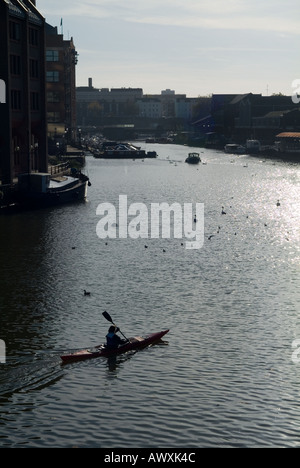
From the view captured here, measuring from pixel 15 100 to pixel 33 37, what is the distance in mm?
13173

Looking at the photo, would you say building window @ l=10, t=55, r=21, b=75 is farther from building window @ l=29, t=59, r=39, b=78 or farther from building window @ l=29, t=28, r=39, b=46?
building window @ l=29, t=28, r=39, b=46

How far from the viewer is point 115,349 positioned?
4019cm

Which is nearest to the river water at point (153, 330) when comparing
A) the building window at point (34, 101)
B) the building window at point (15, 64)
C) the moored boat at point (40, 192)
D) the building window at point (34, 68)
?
the moored boat at point (40, 192)

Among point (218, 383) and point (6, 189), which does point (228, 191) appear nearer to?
point (6, 189)

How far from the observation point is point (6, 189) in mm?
97375

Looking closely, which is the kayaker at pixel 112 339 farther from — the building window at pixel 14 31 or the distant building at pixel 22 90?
the building window at pixel 14 31

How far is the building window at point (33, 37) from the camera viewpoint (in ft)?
372

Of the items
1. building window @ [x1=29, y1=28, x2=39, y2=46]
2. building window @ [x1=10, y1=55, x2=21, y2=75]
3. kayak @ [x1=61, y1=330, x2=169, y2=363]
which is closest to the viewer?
kayak @ [x1=61, y1=330, x2=169, y2=363]

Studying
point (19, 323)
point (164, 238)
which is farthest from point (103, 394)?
point (164, 238)

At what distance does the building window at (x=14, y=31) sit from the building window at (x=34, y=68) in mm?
6403

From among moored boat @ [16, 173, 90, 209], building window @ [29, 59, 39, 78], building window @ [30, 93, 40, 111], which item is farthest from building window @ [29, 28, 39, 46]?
moored boat @ [16, 173, 90, 209]

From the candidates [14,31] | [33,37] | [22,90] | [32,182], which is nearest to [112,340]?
[32,182]

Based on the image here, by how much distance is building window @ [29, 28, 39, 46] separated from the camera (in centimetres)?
11331
